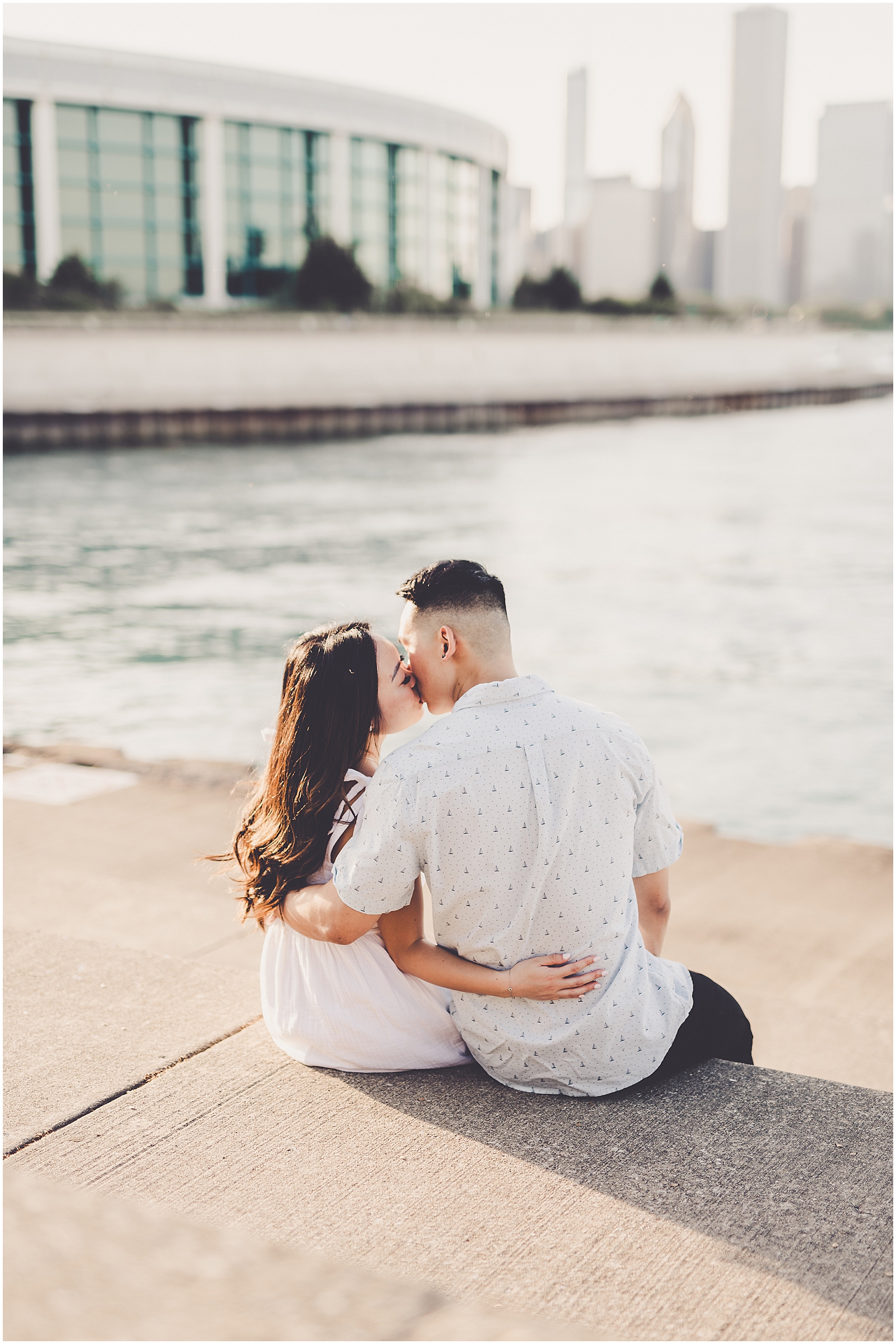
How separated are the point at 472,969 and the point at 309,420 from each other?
1850 inches

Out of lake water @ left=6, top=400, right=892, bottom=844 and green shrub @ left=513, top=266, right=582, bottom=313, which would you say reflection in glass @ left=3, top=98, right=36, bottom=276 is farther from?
green shrub @ left=513, top=266, right=582, bottom=313

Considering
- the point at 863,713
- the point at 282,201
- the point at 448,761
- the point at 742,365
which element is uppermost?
the point at 282,201

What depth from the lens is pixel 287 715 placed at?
290 centimetres

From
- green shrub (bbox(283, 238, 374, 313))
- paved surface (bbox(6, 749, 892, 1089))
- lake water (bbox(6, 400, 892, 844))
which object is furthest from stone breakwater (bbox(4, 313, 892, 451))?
paved surface (bbox(6, 749, 892, 1089))

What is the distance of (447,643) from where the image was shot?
2719mm

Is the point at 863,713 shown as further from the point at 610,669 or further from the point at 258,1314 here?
the point at 258,1314

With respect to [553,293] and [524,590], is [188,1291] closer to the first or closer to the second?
[524,590]

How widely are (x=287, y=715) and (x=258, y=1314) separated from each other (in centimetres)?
122

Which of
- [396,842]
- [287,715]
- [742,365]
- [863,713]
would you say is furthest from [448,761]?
[742,365]

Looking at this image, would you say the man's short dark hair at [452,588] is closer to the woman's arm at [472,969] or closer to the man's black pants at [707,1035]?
the woman's arm at [472,969]

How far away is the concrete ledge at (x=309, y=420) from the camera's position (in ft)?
137

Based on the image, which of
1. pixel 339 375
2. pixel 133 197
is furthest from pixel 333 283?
pixel 133 197

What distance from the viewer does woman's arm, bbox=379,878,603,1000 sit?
2732 mm

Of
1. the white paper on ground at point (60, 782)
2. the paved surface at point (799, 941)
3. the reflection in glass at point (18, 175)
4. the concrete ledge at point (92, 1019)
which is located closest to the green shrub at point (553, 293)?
the reflection in glass at point (18, 175)
